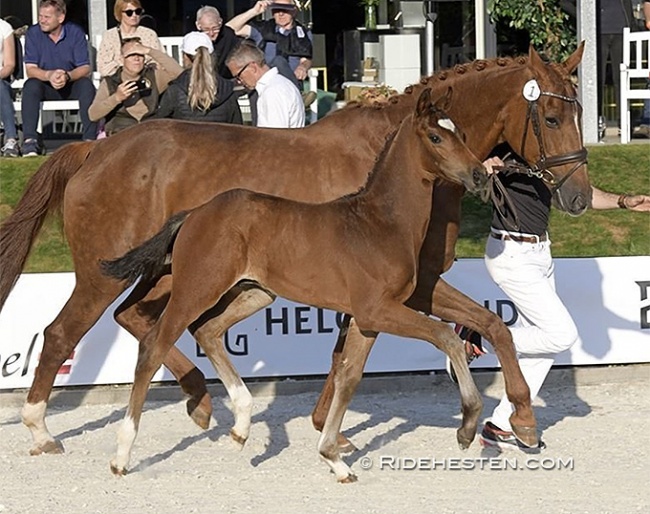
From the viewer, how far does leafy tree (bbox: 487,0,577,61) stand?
1523cm

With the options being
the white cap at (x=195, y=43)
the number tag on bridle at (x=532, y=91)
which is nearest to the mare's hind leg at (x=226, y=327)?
the number tag on bridle at (x=532, y=91)

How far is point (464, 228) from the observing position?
483 inches

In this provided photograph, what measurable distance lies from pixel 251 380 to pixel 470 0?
31.3 ft

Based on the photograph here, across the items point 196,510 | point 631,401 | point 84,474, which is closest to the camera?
point 196,510

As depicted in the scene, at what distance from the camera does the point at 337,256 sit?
652cm

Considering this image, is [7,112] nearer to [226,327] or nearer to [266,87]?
[266,87]

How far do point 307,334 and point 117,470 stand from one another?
2433mm

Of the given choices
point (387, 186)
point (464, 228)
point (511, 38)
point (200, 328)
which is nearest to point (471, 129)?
point (387, 186)

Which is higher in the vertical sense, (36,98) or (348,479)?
(36,98)

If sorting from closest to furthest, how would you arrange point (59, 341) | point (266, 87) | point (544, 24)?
point (59, 341) < point (266, 87) < point (544, 24)

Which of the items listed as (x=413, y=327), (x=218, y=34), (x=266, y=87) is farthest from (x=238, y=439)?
(x=218, y=34)

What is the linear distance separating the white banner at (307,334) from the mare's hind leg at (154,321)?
3.35 ft

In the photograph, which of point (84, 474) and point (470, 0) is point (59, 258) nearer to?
point (84, 474)

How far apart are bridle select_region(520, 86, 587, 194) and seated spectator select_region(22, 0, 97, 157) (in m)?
6.73
